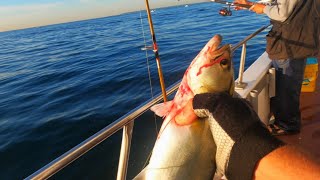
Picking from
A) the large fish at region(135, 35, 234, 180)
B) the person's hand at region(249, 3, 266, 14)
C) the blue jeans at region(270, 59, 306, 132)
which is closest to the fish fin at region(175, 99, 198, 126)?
the large fish at region(135, 35, 234, 180)

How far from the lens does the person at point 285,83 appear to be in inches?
143

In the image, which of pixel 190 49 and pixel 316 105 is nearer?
pixel 316 105

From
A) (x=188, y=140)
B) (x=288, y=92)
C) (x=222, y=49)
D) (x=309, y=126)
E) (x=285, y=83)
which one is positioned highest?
(x=222, y=49)

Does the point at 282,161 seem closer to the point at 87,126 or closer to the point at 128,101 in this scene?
the point at 87,126

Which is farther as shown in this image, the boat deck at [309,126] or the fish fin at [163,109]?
the boat deck at [309,126]

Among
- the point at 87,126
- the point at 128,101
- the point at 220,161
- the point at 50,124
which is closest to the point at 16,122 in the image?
the point at 50,124

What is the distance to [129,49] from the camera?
20625 mm

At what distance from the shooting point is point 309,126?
448 centimetres

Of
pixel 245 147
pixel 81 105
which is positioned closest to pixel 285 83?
pixel 245 147

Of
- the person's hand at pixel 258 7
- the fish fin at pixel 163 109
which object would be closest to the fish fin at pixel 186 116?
the fish fin at pixel 163 109

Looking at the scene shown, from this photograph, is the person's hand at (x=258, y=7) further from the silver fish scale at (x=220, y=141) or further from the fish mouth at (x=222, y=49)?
the silver fish scale at (x=220, y=141)

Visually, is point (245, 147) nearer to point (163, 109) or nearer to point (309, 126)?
point (163, 109)

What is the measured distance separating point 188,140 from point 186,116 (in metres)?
0.15

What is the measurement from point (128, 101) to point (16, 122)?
3.69 meters
